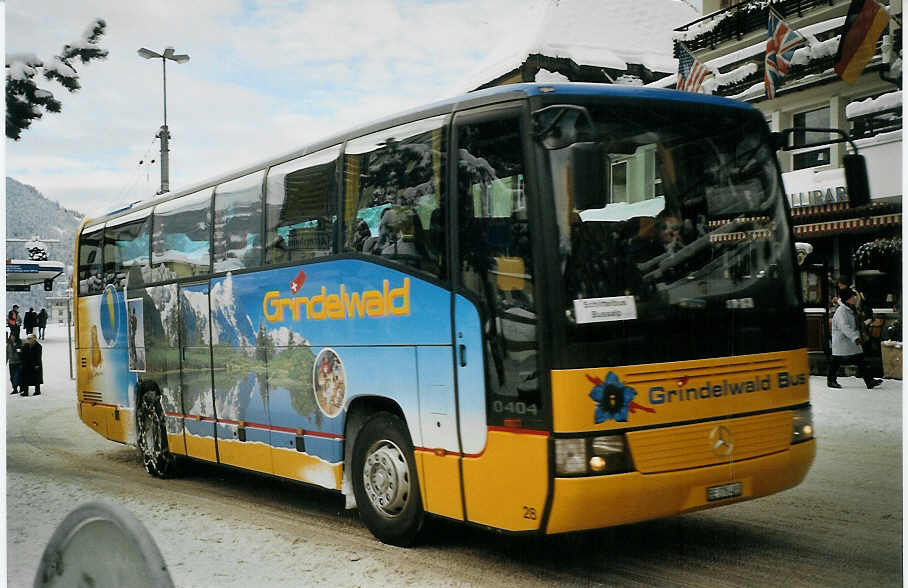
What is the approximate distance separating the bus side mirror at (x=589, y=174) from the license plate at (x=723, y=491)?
1738 mm

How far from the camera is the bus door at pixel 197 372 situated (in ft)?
30.2

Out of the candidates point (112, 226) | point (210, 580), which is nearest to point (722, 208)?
point (210, 580)

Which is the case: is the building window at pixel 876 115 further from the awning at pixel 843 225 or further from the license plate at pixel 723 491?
the license plate at pixel 723 491

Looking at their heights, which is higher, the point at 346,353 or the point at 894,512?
the point at 346,353

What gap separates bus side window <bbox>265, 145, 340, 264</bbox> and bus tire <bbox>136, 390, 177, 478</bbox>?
3.22m

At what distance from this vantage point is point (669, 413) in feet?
17.5

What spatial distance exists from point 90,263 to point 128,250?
1315 mm

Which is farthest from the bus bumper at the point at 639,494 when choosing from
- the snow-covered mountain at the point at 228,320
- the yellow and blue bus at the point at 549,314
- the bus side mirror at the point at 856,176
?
the snow-covered mountain at the point at 228,320

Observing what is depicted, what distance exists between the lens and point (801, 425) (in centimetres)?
596

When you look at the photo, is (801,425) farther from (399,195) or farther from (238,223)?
(238,223)

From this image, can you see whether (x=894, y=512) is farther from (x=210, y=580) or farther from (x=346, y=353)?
(x=210, y=580)

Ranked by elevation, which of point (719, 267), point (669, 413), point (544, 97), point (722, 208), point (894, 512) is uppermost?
point (544, 97)

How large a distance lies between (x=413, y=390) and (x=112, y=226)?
6.79 m

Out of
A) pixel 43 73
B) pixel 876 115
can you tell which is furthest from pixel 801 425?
pixel 43 73
